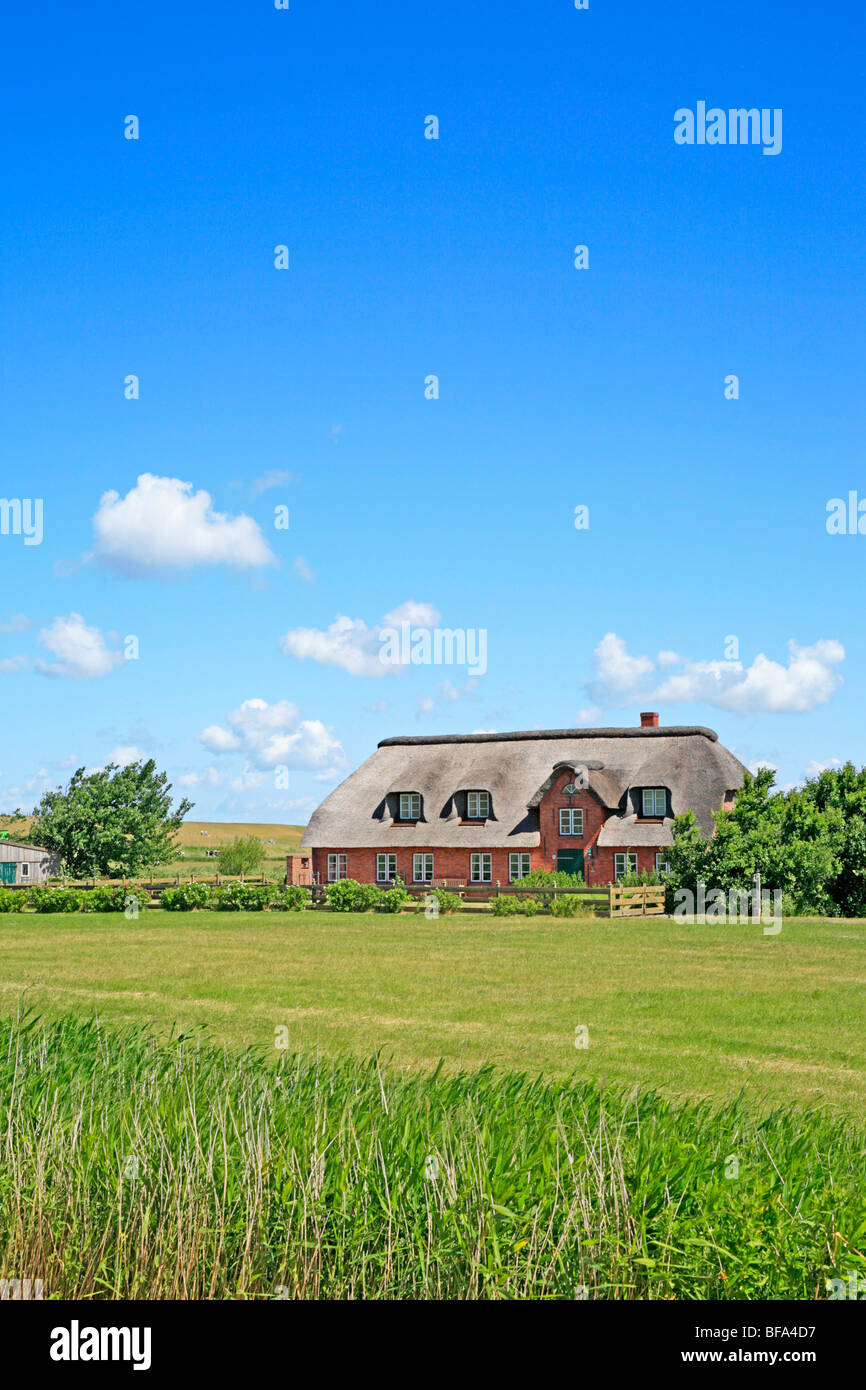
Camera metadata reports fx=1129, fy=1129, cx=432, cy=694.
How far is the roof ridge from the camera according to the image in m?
53.0

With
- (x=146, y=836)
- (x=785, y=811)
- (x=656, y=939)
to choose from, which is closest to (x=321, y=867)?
(x=146, y=836)

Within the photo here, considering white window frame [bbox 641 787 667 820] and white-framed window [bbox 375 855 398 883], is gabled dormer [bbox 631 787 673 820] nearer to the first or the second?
white window frame [bbox 641 787 667 820]

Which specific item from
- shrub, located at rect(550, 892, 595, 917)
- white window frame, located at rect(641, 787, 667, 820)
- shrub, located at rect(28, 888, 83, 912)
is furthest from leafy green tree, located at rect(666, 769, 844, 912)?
shrub, located at rect(28, 888, 83, 912)

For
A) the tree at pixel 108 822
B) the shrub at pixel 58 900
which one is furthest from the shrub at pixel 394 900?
the tree at pixel 108 822

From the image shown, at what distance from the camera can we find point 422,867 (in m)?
52.9

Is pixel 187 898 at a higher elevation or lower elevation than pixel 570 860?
lower

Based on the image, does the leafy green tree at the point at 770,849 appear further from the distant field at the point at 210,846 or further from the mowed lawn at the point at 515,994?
the distant field at the point at 210,846

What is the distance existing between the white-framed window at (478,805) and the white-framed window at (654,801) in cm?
736

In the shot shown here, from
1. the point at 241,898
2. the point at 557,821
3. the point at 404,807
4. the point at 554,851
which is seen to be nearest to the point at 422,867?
the point at 404,807

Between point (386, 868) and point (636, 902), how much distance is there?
17.5 meters

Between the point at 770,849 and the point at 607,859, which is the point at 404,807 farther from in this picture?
the point at 770,849

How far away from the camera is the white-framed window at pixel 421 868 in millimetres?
52812

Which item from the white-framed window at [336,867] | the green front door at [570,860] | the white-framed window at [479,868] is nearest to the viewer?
the green front door at [570,860]
